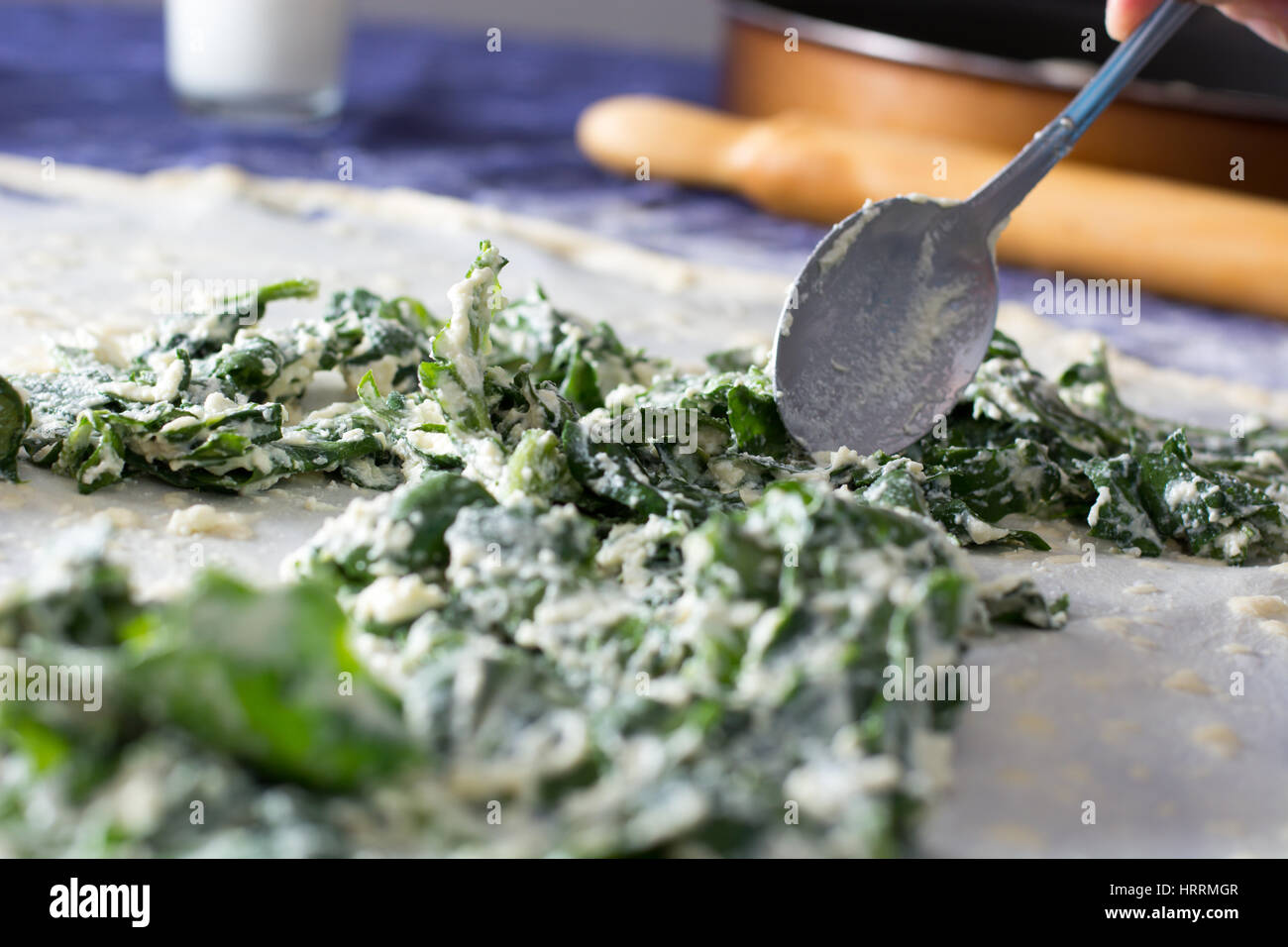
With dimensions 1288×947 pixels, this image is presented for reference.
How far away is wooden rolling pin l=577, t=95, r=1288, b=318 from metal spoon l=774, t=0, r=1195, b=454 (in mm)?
1054

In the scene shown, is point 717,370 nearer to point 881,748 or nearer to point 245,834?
point 881,748

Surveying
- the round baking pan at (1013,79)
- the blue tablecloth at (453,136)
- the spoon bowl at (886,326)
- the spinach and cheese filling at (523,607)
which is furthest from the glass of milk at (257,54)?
the spoon bowl at (886,326)

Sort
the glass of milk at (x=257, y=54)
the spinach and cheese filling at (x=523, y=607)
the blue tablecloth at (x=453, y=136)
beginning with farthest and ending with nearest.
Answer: the glass of milk at (x=257, y=54) < the blue tablecloth at (x=453, y=136) < the spinach and cheese filling at (x=523, y=607)

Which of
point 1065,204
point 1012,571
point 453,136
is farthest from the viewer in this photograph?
point 453,136

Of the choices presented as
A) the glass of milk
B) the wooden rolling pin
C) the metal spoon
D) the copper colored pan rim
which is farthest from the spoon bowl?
the glass of milk

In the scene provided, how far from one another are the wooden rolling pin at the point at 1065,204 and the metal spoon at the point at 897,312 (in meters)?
1.05

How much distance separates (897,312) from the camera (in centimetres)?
157

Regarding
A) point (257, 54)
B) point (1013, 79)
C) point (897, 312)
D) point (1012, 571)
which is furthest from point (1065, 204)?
point (257, 54)

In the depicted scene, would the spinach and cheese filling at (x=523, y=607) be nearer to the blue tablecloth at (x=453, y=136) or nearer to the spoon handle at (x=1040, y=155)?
the spoon handle at (x=1040, y=155)

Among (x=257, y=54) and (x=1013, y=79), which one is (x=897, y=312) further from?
(x=257, y=54)

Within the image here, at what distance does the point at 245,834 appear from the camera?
0.87m

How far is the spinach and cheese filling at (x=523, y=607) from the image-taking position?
88 centimetres

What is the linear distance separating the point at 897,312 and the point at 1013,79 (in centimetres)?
137

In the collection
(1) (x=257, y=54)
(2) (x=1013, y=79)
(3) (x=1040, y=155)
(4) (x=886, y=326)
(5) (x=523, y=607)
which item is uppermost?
(1) (x=257, y=54)
